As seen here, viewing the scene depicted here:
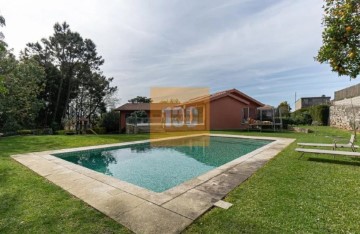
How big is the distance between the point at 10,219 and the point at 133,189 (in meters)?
2.26

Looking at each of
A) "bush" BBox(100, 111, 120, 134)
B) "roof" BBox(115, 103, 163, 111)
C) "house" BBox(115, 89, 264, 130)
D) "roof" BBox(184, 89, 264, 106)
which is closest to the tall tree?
"roof" BBox(115, 103, 163, 111)

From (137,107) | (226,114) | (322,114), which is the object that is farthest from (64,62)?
(322,114)

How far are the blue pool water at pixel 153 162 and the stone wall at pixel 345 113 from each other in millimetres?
11983

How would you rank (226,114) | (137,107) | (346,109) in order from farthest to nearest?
(137,107) < (226,114) < (346,109)

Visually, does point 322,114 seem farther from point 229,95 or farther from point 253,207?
point 253,207

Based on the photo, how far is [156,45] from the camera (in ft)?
57.9

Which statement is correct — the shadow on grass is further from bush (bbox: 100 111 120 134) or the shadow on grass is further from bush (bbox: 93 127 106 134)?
bush (bbox: 100 111 120 134)

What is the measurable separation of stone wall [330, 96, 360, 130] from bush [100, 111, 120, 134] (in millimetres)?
22826

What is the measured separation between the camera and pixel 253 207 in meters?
3.77

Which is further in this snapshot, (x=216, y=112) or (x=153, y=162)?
(x=216, y=112)

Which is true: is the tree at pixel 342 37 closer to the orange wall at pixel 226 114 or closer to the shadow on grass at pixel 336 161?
the shadow on grass at pixel 336 161

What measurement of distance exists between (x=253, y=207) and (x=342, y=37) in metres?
3.77

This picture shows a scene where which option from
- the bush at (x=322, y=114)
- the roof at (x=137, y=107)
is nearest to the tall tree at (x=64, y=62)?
the roof at (x=137, y=107)

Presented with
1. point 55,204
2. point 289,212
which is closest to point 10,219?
point 55,204
